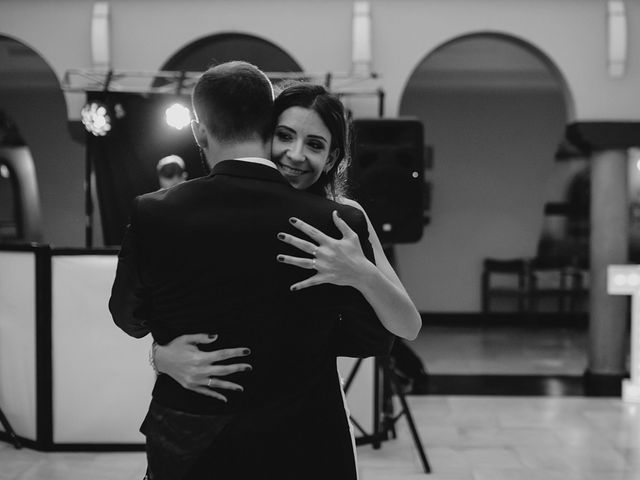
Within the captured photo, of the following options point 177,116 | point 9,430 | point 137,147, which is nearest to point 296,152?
point 9,430

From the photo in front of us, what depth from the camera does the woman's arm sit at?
3.73 feet

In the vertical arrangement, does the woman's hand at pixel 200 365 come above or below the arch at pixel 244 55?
below

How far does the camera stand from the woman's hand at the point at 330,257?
1132 mm

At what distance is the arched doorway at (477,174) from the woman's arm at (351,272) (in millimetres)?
8640

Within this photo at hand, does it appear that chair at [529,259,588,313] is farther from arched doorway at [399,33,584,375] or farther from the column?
the column

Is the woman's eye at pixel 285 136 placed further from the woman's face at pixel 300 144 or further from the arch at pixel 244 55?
the arch at pixel 244 55

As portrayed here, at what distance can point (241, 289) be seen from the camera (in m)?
1.14

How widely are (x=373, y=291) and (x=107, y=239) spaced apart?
499 cm

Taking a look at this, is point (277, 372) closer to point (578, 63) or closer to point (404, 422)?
point (404, 422)

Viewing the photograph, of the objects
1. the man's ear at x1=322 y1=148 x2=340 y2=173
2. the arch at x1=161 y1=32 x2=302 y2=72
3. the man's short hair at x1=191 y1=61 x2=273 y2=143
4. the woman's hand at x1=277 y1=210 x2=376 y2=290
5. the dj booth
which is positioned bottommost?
the dj booth

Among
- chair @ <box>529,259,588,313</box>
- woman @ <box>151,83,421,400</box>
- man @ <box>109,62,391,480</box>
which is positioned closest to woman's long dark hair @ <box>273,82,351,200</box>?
woman @ <box>151,83,421,400</box>

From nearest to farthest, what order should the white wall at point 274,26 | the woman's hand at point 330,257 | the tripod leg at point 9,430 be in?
the woman's hand at point 330,257 < the tripod leg at point 9,430 < the white wall at point 274,26

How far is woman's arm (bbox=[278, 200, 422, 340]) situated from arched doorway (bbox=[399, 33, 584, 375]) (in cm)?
864

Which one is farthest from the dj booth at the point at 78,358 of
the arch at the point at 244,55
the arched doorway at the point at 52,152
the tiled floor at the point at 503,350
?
the arched doorway at the point at 52,152
